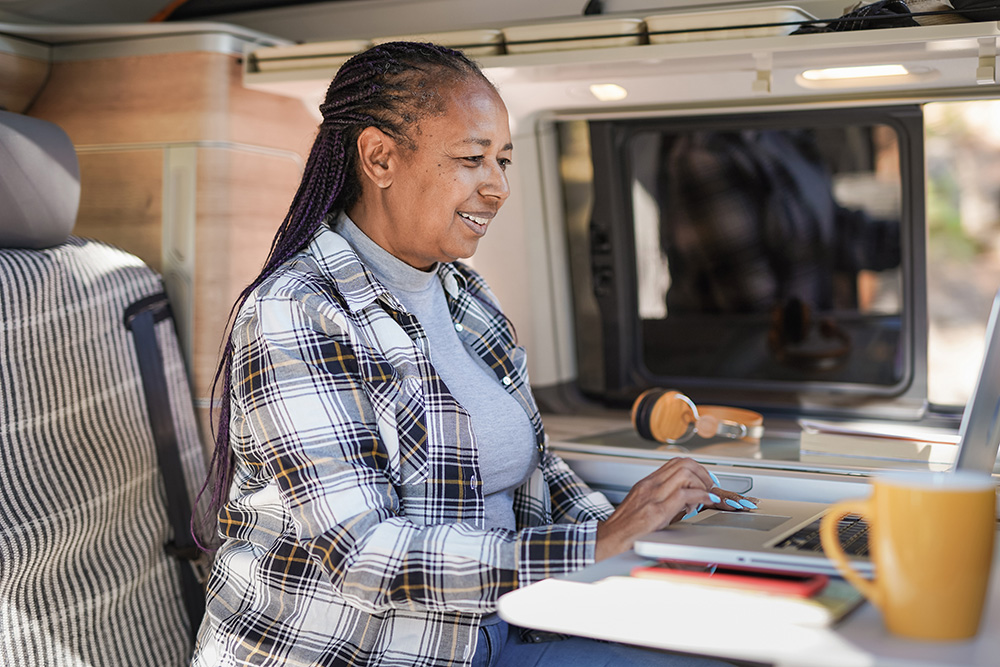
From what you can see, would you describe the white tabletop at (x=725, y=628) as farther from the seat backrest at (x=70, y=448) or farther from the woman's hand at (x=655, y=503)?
the seat backrest at (x=70, y=448)

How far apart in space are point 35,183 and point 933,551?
1.29m

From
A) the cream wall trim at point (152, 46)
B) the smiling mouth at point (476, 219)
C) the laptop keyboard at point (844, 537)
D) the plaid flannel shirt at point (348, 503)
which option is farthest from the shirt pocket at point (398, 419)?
the cream wall trim at point (152, 46)

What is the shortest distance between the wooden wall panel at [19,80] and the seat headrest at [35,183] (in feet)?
1.06

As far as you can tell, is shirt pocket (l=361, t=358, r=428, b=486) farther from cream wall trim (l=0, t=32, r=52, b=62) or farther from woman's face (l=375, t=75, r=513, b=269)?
cream wall trim (l=0, t=32, r=52, b=62)

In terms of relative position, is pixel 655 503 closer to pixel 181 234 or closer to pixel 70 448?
pixel 70 448

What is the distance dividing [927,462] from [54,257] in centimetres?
131

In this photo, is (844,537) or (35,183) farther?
(35,183)

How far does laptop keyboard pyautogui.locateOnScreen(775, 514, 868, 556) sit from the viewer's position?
2.95ft

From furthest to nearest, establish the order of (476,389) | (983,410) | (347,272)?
(476,389) → (347,272) → (983,410)

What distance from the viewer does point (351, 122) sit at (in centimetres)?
129

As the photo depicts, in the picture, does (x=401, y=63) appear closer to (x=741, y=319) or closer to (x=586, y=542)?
(x=586, y=542)

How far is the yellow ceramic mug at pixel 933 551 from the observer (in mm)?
669

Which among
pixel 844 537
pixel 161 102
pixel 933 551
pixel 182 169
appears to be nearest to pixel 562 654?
pixel 844 537

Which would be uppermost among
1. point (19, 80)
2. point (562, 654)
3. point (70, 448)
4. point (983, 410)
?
point (19, 80)
